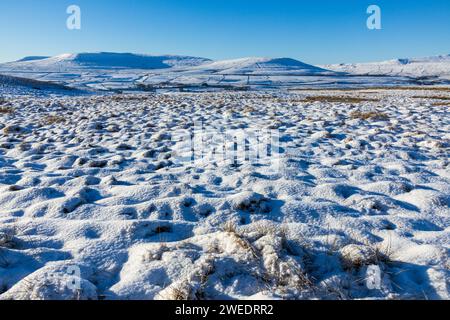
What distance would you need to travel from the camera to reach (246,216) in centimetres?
405

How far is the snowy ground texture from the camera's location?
2.71 metres

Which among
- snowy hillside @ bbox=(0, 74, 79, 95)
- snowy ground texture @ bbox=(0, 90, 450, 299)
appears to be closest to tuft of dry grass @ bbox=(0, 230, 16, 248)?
snowy ground texture @ bbox=(0, 90, 450, 299)

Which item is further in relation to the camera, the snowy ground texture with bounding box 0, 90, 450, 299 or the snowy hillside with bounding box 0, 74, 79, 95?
the snowy hillside with bounding box 0, 74, 79, 95

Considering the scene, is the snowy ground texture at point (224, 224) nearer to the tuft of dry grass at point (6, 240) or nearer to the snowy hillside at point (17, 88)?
the tuft of dry grass at point (6, 240)

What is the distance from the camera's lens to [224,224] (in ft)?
12.5

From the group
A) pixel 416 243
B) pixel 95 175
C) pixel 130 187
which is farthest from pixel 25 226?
pixel 416 243

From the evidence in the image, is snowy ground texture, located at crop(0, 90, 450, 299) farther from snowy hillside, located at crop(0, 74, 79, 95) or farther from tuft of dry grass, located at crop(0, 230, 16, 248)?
snowy hillside, located at crop(0, 74, 79, 95)

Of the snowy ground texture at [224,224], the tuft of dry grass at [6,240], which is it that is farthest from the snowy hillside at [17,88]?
the tuft of dry grass at [6,240]

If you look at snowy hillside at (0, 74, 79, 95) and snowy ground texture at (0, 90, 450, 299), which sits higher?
snowy hillside at (0, 74, 79, 95)

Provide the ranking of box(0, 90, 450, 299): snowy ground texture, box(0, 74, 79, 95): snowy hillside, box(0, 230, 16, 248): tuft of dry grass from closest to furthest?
box(0, 90, 450, 299): snowy ground texture
box(0, 230, 16, 248): tuft of dry grass
box(0, 74, 79, 95): snowy hillside

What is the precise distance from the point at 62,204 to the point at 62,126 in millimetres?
7015

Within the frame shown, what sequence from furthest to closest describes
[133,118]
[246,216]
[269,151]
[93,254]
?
[133,118]
[269,151]
[246,216]
[93,254]

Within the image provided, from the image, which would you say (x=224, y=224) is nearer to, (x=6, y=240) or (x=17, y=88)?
(x=6, y=240)
